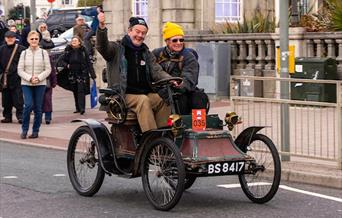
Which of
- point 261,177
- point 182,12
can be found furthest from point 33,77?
point 182,12

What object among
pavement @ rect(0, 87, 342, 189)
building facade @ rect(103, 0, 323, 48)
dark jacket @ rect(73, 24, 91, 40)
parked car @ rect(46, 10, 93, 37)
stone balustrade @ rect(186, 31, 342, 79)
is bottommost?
pavement @ rect(0, 87, 342, 189)

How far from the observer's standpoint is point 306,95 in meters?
12.1

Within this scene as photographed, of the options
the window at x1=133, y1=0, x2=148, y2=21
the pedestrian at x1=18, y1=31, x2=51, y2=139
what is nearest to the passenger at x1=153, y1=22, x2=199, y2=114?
the pedestrian at x1=18, y1=31, x2=51, y2=139

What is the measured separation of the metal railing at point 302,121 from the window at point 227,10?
11455 millimetres

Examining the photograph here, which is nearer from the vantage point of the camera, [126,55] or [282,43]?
[126,55]

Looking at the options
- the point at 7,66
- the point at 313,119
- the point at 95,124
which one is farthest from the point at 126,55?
the point at 7,66

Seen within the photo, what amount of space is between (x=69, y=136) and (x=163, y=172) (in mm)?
6802

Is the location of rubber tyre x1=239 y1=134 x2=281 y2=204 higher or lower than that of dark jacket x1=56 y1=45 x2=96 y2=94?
lower

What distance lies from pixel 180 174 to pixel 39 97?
23.6 ft

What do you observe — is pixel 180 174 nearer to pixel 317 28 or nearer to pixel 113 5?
pixel 317 28

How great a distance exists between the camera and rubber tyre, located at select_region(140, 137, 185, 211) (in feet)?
27.0

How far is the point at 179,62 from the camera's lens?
30.5 feet

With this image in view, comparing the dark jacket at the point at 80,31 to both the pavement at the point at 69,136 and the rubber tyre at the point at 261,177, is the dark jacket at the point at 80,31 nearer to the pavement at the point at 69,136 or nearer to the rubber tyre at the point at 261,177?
the pavement at the point at 69,136

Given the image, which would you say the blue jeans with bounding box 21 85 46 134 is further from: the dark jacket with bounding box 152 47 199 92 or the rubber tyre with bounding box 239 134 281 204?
the rubber tyre with bounding box 239 134 281 204
